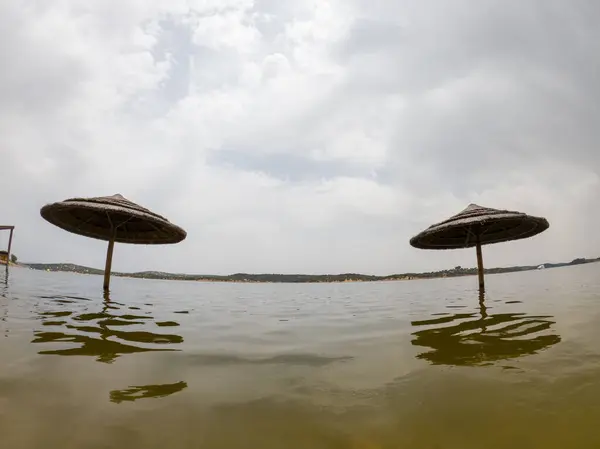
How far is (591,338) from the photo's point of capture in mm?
3258

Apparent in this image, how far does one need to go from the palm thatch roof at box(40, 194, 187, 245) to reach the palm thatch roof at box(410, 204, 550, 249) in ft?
27.7

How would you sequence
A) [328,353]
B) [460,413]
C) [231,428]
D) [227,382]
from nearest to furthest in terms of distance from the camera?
1. [231,428]
2. [460,413]
3. [227,382]
4. [328,353]

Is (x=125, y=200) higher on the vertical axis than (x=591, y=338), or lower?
higher

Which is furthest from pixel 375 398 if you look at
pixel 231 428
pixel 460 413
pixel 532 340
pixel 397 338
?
pixel 532 340

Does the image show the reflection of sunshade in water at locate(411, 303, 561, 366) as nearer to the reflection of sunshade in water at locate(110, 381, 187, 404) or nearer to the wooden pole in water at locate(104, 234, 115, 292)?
the reflection of sunshade in water at locate(110, 381, 187, 404)

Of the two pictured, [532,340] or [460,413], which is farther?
[532,340]

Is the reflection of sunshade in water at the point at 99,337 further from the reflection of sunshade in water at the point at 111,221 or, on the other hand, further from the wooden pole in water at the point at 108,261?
the wooden pole in water at the point at 108,261

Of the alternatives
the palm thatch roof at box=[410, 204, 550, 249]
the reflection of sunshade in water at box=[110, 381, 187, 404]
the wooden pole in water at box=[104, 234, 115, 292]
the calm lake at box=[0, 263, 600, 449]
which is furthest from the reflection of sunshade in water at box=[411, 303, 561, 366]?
the wooden pole in water at box=[104, 234, 115, 292]

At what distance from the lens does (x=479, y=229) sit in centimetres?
1068

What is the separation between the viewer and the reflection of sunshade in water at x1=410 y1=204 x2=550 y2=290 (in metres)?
9.11

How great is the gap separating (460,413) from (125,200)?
32.9 feet

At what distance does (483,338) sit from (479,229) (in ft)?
27.2

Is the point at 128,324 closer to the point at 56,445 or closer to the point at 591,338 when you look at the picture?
the point at 56,445

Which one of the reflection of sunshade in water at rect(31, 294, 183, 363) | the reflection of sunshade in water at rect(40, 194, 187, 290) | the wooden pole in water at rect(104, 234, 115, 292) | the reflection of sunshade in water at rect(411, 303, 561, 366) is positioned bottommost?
the reflection of sunshade in water at rect(31, 294, 183, 363)
